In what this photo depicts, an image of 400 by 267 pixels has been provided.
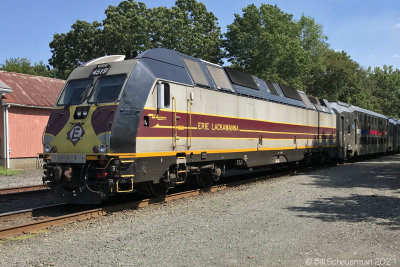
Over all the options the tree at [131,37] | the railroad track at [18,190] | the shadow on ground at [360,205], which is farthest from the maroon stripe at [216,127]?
the tree at [131,37]

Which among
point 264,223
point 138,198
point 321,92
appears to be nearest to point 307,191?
point 264,223

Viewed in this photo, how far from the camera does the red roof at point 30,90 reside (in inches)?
803

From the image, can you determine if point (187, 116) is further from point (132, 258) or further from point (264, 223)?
point (132, 258)

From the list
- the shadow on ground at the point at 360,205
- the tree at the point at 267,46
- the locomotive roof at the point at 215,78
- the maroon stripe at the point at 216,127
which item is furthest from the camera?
the tree at the point at 267,46

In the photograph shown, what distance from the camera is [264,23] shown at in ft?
113

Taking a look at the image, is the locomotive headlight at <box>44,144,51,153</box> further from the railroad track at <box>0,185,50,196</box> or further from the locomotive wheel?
the locomotive wheel

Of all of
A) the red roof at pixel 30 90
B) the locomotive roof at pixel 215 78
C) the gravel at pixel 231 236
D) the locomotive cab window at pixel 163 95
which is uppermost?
the red roof at pixel 30 90

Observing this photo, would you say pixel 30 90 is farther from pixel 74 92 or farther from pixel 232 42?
pixel 232 42

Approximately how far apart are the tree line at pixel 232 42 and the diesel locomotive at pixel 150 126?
2096 centimetres

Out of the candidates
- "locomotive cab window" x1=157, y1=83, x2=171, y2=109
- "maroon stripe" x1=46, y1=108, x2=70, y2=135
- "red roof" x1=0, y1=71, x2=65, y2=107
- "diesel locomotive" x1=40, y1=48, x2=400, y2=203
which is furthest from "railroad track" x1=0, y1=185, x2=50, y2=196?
"red roof" x1=0, y1=71, x2=65, y2=107

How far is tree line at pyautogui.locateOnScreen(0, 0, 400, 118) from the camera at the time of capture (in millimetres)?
33000

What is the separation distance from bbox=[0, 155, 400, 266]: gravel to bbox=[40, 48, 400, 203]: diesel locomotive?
100 cm

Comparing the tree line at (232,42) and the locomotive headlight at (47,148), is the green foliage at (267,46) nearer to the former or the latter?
the tree line at (232,42)

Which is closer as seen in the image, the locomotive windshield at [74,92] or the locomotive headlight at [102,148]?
the locomotive headlight at [102,148]
